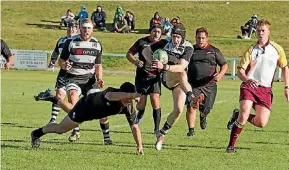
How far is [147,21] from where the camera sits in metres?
53.0

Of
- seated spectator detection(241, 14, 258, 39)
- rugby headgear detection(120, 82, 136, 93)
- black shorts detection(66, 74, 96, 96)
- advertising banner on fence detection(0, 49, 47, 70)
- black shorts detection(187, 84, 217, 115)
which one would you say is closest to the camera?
rugby headgear detection(120, 82, 136, 93)

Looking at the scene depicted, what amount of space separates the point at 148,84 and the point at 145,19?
40.1 metres

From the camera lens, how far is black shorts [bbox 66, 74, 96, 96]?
12547 millimetres

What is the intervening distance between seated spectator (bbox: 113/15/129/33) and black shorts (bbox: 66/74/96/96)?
35.2 metres

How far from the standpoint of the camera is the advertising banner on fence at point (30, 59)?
38844 mm

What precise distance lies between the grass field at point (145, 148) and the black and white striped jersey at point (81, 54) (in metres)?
1.19

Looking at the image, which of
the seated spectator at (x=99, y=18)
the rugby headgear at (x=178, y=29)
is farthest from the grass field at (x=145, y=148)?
the seated spectator at (x=99, y=18)

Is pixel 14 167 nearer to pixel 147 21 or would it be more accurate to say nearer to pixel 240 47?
pixel 240 47

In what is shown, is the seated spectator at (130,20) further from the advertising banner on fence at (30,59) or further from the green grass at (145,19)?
the advertising banner on fence at (30,59)

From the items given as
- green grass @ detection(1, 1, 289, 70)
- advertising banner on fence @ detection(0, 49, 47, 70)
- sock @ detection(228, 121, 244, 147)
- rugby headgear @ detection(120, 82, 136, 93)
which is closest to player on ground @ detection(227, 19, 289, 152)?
sock @ detection(228, 121, 244, 147)

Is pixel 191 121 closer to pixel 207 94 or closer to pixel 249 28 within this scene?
pixel 207 94

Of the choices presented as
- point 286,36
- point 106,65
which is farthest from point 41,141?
point 286,36

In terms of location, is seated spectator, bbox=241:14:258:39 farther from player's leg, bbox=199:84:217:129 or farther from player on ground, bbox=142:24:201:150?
player on ground, bbox=142:24:201:150

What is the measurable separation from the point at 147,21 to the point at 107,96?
42633 mm
